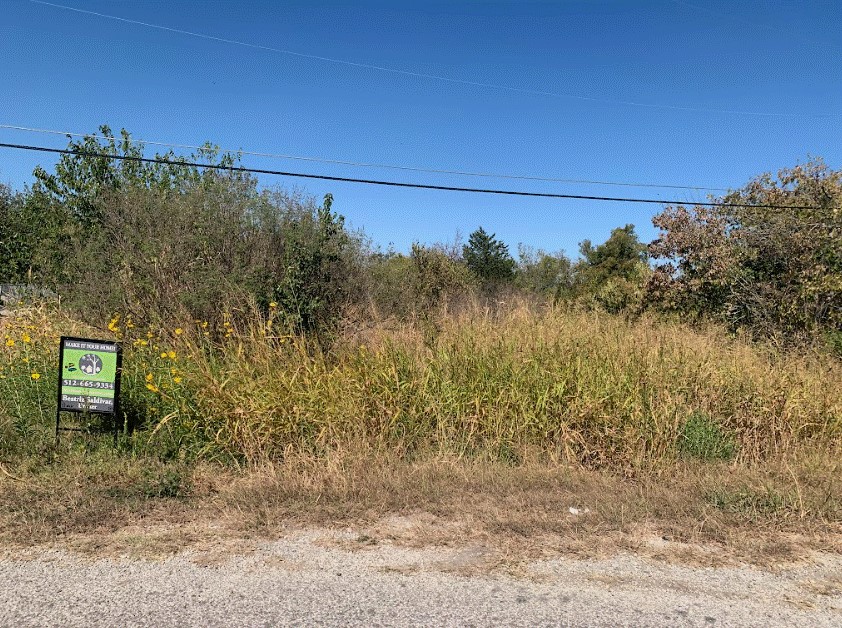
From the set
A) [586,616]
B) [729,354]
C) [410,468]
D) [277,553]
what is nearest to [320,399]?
[410,468]

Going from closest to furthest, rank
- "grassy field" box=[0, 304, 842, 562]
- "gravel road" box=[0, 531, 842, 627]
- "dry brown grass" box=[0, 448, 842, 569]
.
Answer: "gravel road" box=[0, 531, 842, 627]
"dry brown grass" box=[0, 448, 842, 569]
"grassy field" box=[0, 304, 842, 562]

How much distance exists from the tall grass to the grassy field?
21 mm

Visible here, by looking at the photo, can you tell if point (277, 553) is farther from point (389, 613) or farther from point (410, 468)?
point (410, 468)

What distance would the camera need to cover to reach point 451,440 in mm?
4988

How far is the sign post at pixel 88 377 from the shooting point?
4719mm

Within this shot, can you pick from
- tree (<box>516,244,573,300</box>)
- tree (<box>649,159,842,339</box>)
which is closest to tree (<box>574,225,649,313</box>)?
tree (<box>516,244,573,300</box>)

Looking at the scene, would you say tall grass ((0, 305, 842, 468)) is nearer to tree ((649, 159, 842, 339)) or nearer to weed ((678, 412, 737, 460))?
weed ((678, 412, 737, 460))

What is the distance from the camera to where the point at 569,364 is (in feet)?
18.4

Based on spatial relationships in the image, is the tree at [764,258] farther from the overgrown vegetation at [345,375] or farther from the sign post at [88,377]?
the sign post at [88,377]


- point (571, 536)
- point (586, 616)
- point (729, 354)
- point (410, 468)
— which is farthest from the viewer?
point (729, 354)

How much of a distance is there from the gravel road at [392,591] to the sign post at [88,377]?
1.73m

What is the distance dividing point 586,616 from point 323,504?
1938 millimetres

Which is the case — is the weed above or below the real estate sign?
below

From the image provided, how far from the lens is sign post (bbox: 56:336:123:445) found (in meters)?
4.72
